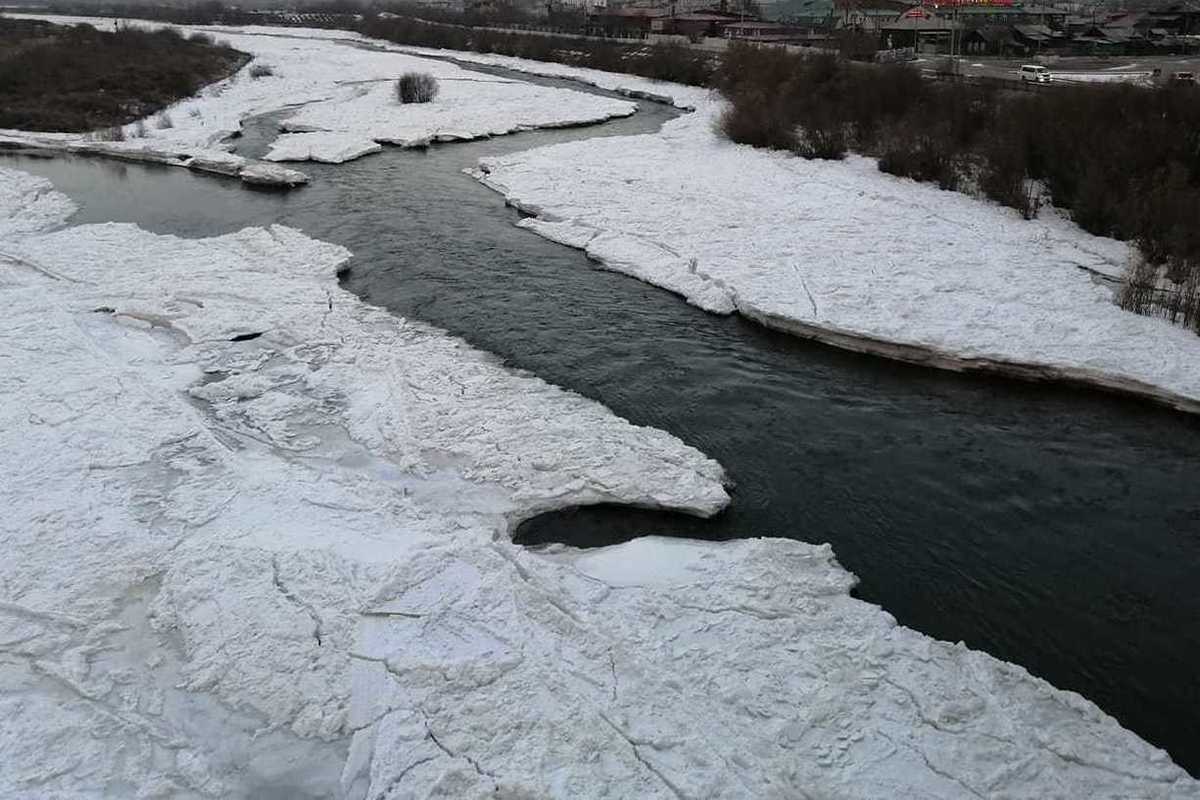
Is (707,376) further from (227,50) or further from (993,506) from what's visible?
(227,50)

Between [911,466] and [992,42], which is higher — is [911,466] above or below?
below

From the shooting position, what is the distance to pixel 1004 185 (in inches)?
736

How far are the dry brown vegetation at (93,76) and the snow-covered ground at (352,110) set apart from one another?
127 centimetres

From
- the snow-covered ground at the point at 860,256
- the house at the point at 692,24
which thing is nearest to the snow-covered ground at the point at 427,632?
the snow-covered ground at the point at 860,256

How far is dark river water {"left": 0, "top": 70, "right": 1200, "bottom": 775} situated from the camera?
7070 mm

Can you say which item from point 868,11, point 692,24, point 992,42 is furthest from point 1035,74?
point 868,11

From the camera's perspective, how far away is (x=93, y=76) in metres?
36.0

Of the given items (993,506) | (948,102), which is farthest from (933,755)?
(948,102)

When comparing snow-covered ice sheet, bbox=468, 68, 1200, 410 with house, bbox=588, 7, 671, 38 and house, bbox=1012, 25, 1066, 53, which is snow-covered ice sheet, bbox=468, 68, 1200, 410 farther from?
house, bbox=588, 7, 671, 38

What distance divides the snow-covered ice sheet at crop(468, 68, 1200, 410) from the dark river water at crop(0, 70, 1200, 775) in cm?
53

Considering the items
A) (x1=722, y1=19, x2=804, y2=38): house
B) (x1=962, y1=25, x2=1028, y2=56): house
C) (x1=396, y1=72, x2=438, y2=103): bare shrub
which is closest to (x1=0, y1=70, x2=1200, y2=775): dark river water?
(x1=396, y1=72, x2=438, y2=103): bare shrub

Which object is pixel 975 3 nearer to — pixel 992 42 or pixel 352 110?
pixel 992 42

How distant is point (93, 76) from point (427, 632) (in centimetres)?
3896

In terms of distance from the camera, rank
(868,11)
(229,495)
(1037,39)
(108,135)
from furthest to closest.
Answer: (868,11) → (1037,39) → (108,135) → (229,495)
